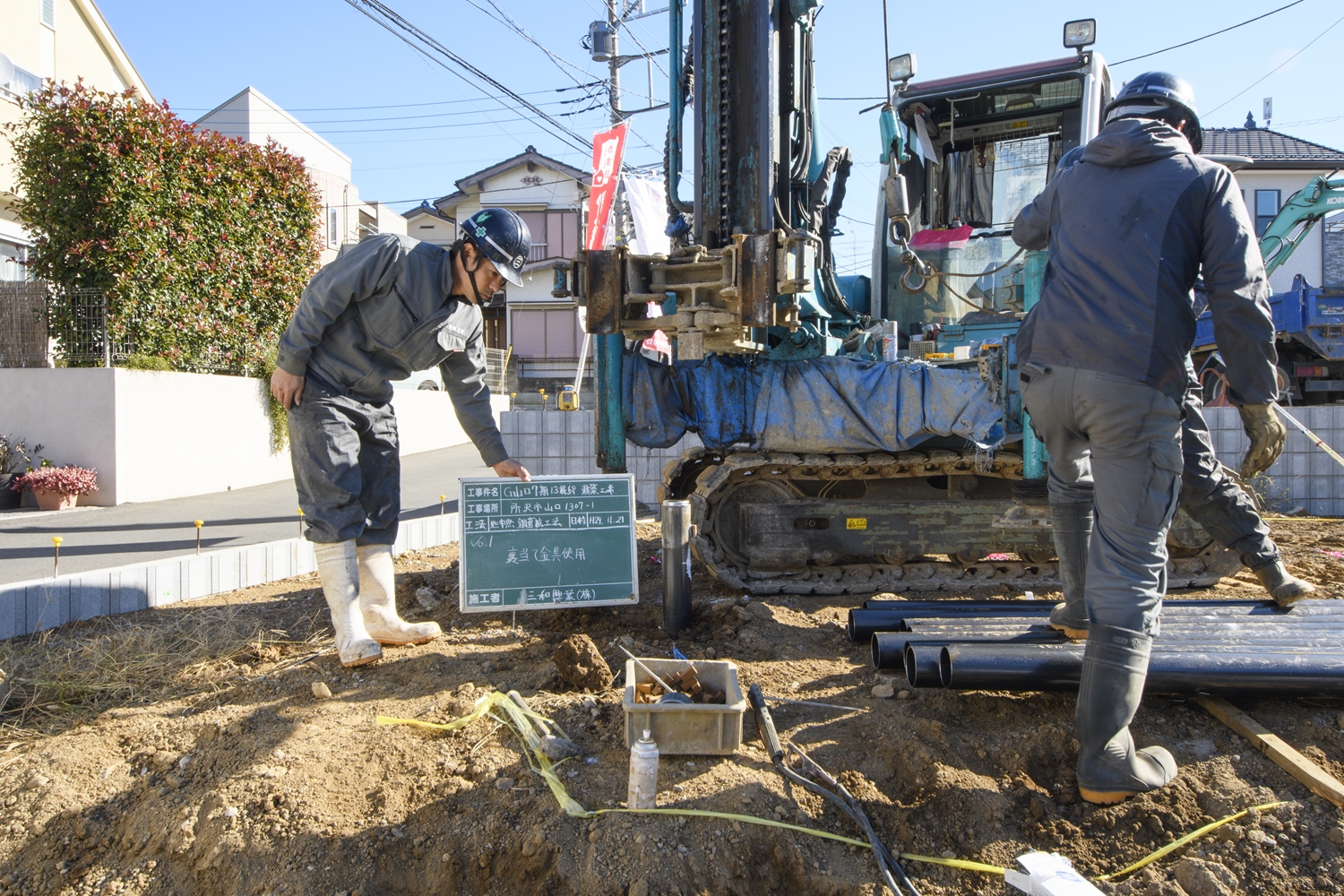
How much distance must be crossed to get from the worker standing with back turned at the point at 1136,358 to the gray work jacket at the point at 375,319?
2382 mm

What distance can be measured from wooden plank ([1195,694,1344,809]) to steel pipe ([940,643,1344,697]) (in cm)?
7

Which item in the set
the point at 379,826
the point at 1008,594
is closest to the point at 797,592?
the point at 1008,594

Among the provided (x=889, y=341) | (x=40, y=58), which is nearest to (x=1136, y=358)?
(x=889, y=341)

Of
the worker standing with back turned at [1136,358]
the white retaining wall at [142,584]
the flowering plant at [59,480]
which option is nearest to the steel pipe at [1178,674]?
the worker standing with back turned at [1136,358]

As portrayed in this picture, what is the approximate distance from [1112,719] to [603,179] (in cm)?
1041

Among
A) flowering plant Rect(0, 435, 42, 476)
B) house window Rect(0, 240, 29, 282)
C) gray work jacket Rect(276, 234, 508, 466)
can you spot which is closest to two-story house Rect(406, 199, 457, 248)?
house window Rect(0, 240, 29, 282)

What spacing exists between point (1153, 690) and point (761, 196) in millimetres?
3010

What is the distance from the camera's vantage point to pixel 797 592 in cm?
473

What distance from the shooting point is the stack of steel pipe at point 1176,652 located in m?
2.62

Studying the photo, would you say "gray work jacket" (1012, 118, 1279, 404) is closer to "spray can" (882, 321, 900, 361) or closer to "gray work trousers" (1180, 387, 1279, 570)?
"gray work trousers" (1180, 387, 1279, 570)

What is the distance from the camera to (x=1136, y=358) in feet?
7.33

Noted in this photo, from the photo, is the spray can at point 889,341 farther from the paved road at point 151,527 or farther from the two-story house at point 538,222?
the two-story house at point 538,222

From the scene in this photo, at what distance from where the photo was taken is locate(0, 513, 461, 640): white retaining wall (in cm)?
369

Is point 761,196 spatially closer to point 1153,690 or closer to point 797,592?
point 797,592
